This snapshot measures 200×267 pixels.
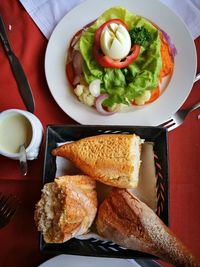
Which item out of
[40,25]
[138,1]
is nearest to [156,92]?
[138,1]

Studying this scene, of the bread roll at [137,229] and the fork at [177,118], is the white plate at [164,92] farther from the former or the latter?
the bread roll at [137,229]

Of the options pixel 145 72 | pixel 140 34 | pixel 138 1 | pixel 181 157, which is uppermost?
pixel 138 1

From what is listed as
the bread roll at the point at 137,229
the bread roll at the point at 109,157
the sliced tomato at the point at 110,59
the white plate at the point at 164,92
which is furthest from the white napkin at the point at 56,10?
the bread roll at the point at 137,229

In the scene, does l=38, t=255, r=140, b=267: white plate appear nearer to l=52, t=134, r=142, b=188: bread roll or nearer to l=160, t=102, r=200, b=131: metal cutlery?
l=52, t=134, r=142, b=188: bread roll

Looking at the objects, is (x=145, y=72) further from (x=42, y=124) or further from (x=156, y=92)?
(x=42, y=124)

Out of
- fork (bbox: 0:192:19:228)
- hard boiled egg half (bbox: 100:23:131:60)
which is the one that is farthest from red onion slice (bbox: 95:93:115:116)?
fork (bbox: 0:192:19:228)

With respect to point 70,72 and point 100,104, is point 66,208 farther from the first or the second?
point 70,72
